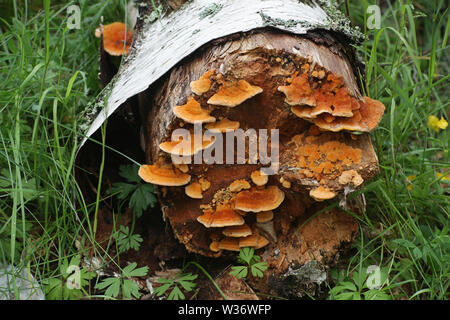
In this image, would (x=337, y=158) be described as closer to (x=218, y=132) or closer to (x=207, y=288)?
(x=218, y=132)

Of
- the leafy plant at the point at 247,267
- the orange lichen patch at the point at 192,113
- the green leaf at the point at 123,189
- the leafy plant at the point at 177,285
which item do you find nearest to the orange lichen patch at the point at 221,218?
the leafy plant at the point at 247,267

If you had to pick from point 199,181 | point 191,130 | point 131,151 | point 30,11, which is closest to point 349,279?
point 199,181

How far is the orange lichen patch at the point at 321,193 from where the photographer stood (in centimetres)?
245

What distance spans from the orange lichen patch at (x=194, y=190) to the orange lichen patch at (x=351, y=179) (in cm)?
90

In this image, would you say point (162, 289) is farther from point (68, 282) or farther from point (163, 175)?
point (163, 175)

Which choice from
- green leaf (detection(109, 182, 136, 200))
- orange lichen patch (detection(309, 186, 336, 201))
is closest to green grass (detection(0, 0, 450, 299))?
green leaf (detection(109, 182, 136, 200))

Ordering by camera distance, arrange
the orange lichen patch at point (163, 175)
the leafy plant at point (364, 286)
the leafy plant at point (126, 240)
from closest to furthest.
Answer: the leafy plant at point (364, 286) < the orange lichen patch at point (163, 175) < the leafy plant at point (126, 240)

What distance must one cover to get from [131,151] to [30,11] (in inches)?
93.0

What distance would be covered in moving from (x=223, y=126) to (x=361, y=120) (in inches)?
32.8

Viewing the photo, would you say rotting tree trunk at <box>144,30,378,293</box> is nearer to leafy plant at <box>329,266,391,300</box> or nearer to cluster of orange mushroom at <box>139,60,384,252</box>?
cluster of orange mushroom at <box>139,60,384,252</box>

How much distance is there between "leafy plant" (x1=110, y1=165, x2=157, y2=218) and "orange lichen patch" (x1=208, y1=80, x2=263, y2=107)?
1036mm

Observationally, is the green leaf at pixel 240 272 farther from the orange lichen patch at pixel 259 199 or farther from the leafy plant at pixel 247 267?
the orange lichen patch at pixel 259 199

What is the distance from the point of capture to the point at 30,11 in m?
4.62

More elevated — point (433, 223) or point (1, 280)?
point (1, 280)
